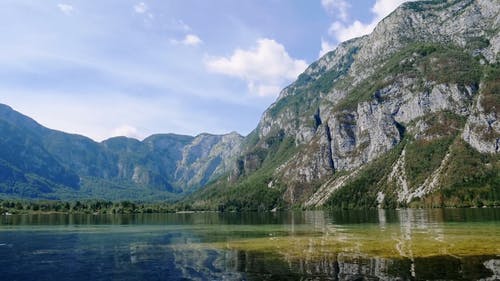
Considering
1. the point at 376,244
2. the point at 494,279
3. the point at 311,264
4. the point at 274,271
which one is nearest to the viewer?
the point at 494,279

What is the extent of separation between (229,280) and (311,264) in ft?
33.8

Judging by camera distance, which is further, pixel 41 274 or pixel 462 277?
pixel 41 274

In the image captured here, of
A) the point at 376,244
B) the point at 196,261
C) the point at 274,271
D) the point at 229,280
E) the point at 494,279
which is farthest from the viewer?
the point at 376,244

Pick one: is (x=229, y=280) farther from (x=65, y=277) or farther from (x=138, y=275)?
(x=65, y=277)

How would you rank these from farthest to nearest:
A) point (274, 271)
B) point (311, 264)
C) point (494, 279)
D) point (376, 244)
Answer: point (376, 244) → point (311, 264) → point (274, 271) → point (494, 279)

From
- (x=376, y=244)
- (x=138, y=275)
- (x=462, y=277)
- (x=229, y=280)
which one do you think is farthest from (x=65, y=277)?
(x=376, y=244)

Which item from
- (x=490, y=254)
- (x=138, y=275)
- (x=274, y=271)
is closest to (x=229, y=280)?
(x=274, y=271)

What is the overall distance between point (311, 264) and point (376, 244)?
19.2 m

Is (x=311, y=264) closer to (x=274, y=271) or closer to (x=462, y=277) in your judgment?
(x=274, y=271)

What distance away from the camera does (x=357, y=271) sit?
38906 millimetres

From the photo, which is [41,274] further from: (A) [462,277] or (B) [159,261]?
(A) [462,277]

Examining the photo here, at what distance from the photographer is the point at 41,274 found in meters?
43.2

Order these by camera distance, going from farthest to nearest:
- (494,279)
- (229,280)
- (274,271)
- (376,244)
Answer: (376,244) → (274,271) → (229,280) → (494,279)

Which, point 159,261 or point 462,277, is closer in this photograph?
point 462,277
